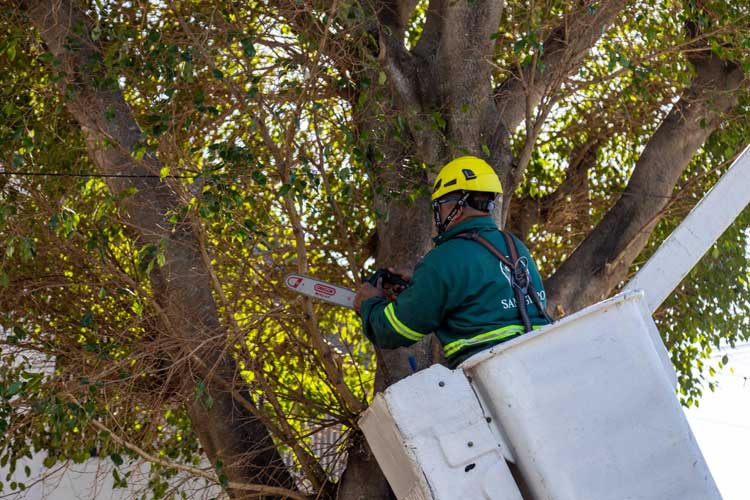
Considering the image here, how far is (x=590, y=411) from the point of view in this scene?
3229mm

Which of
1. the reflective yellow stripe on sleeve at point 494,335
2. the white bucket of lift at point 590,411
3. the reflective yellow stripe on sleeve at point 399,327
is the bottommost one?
the white bucket of lift at point 590,411

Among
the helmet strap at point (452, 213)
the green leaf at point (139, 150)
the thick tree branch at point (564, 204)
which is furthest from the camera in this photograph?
the thick tree branch at point (564, 204)

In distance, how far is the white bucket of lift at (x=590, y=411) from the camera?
321 cm

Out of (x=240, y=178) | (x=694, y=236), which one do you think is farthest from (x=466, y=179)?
(x=240, y=178)

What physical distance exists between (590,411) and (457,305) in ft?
2.48

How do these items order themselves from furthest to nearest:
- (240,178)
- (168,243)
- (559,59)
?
(559,59)
(168,243)
(240,178)

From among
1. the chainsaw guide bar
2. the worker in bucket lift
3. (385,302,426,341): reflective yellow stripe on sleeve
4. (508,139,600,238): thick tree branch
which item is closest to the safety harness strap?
the worker in bucket lift

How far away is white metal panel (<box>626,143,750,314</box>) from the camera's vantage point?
13.4 ft

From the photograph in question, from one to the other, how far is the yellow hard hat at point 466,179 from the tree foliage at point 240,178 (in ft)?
3.38

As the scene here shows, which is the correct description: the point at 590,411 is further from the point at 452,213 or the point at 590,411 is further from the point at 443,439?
the point at 452,213

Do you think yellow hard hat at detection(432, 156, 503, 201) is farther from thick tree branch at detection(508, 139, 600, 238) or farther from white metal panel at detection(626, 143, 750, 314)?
thick tree branch at detection(508, 139, 600, 238)

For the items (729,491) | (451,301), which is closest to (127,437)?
(451,301)

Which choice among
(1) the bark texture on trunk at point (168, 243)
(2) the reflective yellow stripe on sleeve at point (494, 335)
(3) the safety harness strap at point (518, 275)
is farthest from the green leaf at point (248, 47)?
(2) the reflective yellow stripe on sleeve at point (494, 335)

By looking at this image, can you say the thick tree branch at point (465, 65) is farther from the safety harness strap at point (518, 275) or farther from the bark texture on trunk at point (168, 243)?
the safety harness strap at point (518, 275)
